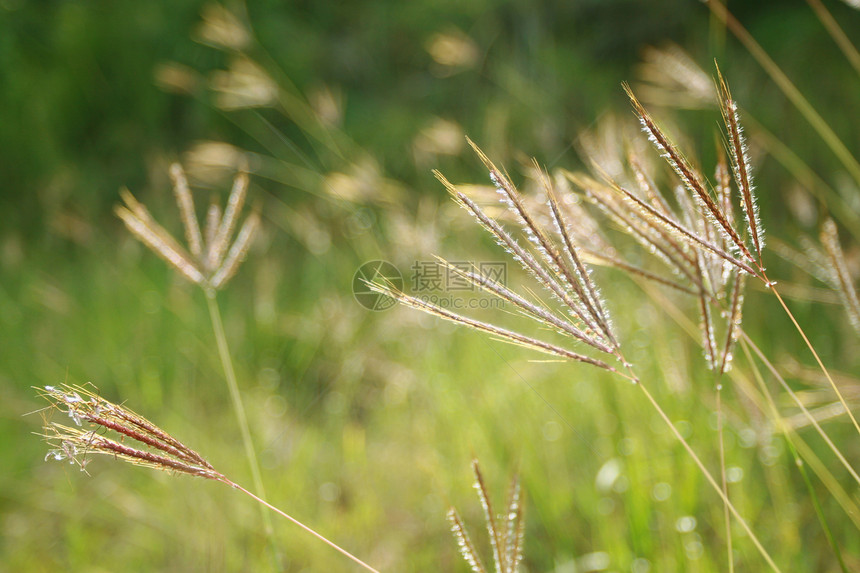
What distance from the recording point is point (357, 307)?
3.12 metres

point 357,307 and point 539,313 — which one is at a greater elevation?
point 539,313

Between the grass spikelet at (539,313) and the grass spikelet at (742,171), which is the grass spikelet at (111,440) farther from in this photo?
the grass spikelet at (742,171)

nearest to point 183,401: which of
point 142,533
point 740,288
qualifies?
point 142,533

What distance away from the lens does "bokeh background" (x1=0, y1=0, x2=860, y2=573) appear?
5.39 ft

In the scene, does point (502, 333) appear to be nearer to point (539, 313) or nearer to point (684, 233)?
point (539, 313)

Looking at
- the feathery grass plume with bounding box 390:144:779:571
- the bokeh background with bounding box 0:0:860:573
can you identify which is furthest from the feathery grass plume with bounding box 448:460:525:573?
the bokeh background with bounding box 0:0:860:573

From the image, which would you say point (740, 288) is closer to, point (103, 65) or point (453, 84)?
point (453, 84)

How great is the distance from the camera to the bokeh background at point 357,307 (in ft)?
5.39

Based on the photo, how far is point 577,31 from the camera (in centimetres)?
506

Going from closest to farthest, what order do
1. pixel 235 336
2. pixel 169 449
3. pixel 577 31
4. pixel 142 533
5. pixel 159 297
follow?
1. pixel 169 449
2. pixel 142 533
3. pixel 235 336
4. pixel 159 297
5. pixel 577 31

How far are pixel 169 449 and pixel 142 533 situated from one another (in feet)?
5.16

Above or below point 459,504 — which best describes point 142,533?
below

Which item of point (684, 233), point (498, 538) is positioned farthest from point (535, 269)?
point (498, 538)

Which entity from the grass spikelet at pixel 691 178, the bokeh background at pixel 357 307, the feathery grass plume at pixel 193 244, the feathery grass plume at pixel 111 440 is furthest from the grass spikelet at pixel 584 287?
the feathery grass plume at pixel 193 244
